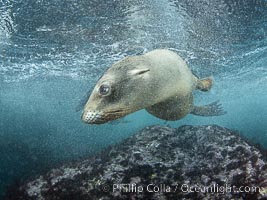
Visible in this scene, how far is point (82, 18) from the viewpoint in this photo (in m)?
12.4

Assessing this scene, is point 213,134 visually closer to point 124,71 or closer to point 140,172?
point 140,172

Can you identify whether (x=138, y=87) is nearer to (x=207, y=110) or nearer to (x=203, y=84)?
(x=203, y=84)

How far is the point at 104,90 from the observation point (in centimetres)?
292

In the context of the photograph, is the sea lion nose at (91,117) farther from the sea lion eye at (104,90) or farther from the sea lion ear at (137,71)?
the sea lion ear at (137,71)

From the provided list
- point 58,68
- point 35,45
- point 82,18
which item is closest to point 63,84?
point 58,68

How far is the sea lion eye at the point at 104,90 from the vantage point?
2.91 meters

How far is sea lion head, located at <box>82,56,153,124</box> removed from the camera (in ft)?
9.39

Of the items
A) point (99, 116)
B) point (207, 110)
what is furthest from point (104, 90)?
point (207, 110)

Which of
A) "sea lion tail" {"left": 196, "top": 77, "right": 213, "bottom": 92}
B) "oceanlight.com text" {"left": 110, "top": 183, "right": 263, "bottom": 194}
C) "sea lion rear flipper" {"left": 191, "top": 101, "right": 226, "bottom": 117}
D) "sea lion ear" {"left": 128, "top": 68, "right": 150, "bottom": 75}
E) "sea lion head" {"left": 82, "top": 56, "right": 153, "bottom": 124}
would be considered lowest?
"oceanlight.com text" {"left": 110, "top": 183, "right": 263, "bottom": 194}

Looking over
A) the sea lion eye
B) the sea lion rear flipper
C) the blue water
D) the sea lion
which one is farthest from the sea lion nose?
the blue water

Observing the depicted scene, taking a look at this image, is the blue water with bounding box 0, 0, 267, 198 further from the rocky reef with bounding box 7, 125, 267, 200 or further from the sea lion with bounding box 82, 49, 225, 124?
the sea lion with bounding box 82, 49, 225, 124

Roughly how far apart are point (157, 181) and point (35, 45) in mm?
12984

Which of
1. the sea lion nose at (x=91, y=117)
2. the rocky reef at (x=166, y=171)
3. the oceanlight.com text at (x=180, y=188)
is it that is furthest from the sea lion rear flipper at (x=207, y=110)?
the sea lion nose at (x=91, y=117)

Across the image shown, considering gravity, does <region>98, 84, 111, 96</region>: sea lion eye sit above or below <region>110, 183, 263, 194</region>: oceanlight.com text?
above
